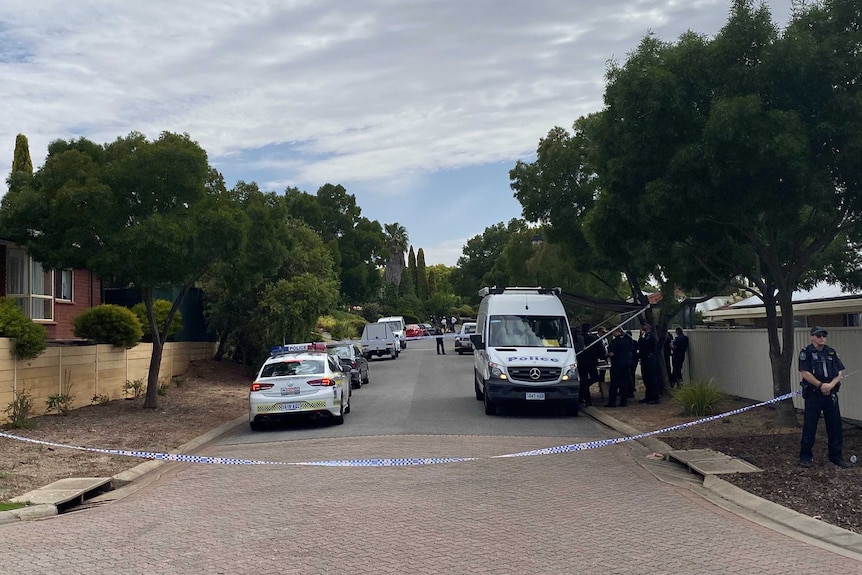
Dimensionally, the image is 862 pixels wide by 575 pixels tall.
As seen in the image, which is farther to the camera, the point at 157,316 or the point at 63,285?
the point at 63,285

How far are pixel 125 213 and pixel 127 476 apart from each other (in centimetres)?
752

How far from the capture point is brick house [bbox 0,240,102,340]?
71.2 ft

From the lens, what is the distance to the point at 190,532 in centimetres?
791

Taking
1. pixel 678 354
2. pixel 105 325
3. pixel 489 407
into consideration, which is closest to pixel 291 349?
pixel 105 325

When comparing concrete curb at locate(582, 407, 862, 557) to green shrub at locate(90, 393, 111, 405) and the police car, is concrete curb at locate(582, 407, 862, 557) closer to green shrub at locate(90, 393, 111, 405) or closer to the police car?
the police car

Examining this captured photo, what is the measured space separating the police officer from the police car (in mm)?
8510

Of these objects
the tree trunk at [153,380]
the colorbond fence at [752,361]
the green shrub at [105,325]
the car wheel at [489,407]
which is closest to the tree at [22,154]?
the green shrub at [105,325]

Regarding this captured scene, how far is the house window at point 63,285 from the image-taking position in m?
24.2

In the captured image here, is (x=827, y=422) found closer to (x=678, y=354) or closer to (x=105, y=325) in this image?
(x=678, y=354)

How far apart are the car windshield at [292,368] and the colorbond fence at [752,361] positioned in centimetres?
877

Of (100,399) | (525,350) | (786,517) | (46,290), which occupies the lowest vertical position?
(786,517)

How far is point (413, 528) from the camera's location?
7805 millimetres

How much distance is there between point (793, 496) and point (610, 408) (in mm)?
9573

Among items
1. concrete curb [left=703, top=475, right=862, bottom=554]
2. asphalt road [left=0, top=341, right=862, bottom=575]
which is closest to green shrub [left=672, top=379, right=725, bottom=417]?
asphalt road [left=0, top=341, right=862, bottom=575]
